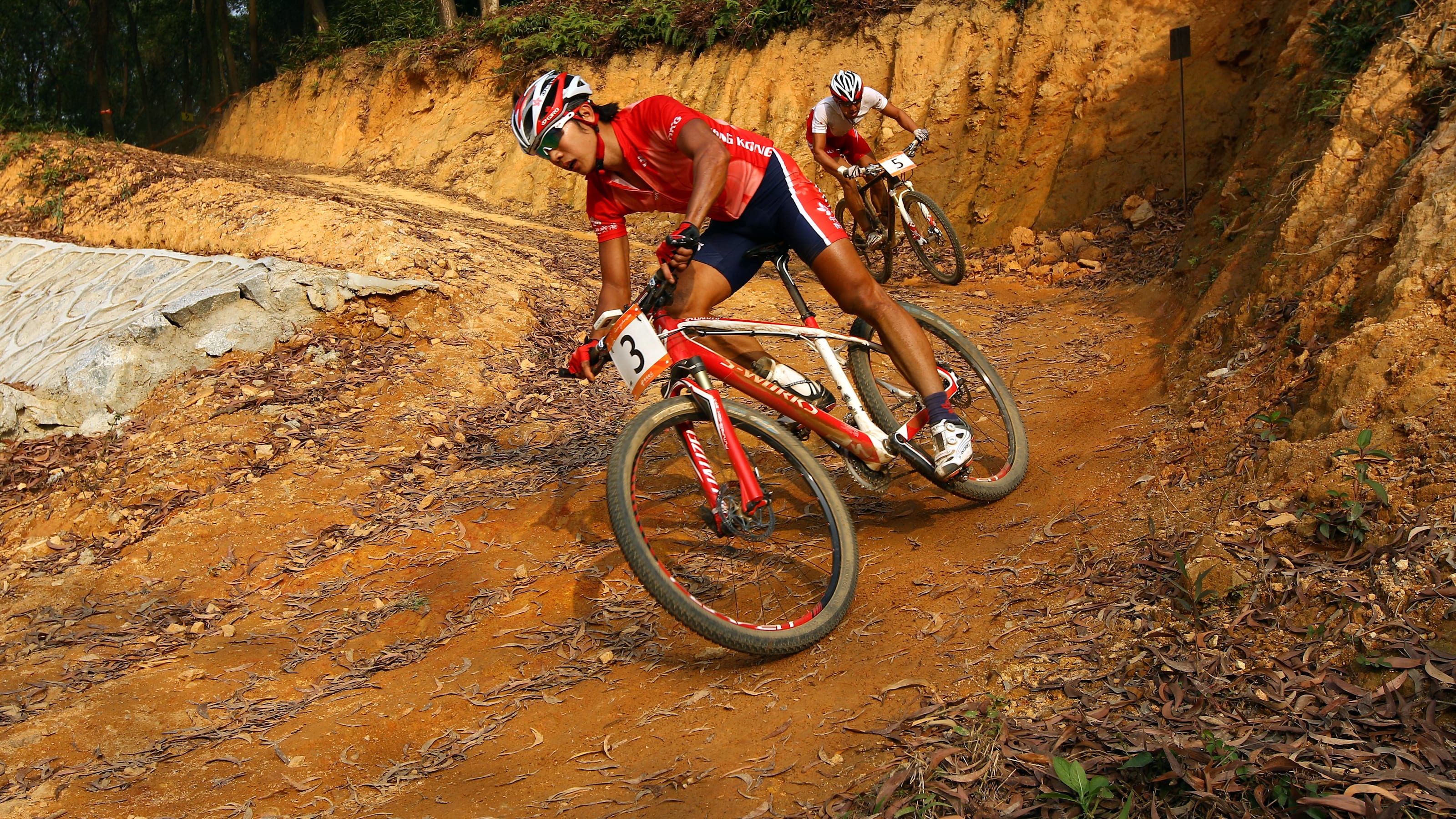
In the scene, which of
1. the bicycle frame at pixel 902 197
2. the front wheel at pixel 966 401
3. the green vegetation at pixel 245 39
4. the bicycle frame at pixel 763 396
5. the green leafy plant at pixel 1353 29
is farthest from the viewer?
the green vegetation at pixel 245 39

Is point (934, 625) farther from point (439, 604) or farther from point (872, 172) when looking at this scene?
point (872, 172)

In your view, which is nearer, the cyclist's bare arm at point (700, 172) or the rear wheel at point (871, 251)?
the cyclist's bare arm at point (700, 172)

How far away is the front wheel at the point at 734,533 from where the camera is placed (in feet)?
10.5

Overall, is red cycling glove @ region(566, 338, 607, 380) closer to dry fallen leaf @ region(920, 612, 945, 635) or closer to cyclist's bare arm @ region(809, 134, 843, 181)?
dry fallen leaf @ region(920, 612, 945, 635)

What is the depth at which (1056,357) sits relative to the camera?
6.51 metres

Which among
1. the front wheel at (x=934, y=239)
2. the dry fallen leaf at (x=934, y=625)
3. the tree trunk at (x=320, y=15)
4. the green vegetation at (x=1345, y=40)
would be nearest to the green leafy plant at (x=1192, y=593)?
the dry fallen leaf at (x=934, y=625)

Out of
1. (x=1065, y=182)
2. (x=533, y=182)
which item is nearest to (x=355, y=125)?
(x=533, y=182)

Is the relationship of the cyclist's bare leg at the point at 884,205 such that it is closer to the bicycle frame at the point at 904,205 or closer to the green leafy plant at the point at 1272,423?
the bicycle frame at the point at 904,205

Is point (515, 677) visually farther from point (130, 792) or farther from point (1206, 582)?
point (1206, 582)

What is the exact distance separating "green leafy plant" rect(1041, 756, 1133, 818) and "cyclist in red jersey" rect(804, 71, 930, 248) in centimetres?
744

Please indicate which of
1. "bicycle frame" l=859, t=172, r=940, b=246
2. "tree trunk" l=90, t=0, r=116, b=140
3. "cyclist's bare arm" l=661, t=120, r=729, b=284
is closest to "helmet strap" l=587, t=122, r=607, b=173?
"cyclist's bare arm" l=661, t=120, r=729, b=284

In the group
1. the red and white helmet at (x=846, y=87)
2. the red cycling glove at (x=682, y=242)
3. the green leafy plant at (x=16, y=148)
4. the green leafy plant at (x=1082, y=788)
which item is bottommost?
the green leafy plant at (x=1082, y=788)

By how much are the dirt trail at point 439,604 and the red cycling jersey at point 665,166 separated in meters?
1.73

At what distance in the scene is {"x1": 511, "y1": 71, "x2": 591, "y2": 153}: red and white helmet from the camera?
3.67 m
